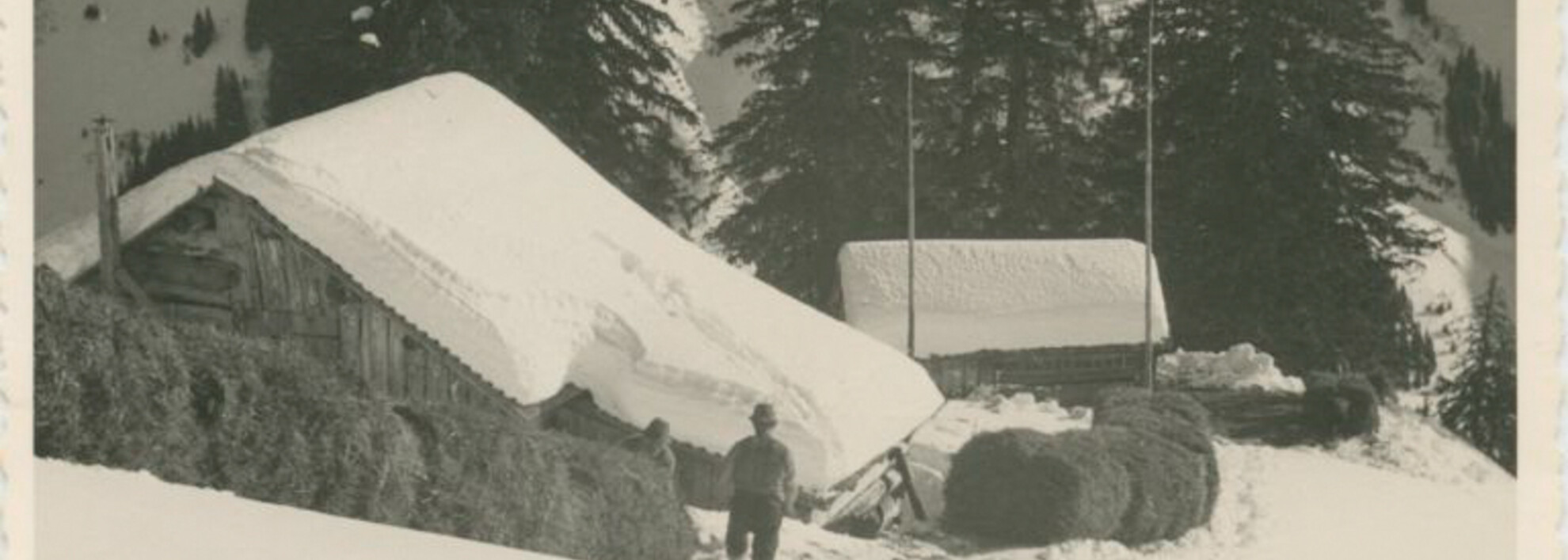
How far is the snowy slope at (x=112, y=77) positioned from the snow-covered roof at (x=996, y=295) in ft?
4.68

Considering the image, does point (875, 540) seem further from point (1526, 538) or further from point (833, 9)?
point (1526, 538)

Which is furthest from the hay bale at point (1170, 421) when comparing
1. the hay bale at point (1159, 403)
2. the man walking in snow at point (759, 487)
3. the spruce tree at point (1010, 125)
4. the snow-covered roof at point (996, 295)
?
the man walking in snow at point (759, 487)

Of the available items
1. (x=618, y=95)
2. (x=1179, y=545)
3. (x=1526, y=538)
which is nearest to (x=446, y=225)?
(x=618, y=95)

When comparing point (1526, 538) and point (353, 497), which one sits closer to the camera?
point (353, 497)

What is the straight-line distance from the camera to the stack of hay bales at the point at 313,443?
4934 millimetres

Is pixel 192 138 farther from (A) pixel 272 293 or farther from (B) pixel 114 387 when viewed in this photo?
(B) pixel 114 387

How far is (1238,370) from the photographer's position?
17.1ft

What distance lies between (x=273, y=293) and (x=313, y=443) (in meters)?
0.34

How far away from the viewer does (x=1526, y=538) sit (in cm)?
540

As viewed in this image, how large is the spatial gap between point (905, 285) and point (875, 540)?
1.86 ft

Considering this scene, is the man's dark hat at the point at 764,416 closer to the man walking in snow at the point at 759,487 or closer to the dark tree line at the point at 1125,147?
the man walking in snow at the point at 759,487

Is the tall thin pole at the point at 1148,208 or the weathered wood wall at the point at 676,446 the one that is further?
the tall thin pole at the point at 1148,208

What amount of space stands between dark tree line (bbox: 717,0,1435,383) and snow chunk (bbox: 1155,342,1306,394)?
3 cm

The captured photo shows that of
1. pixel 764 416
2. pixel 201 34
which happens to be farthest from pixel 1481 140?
pixel 201 34
